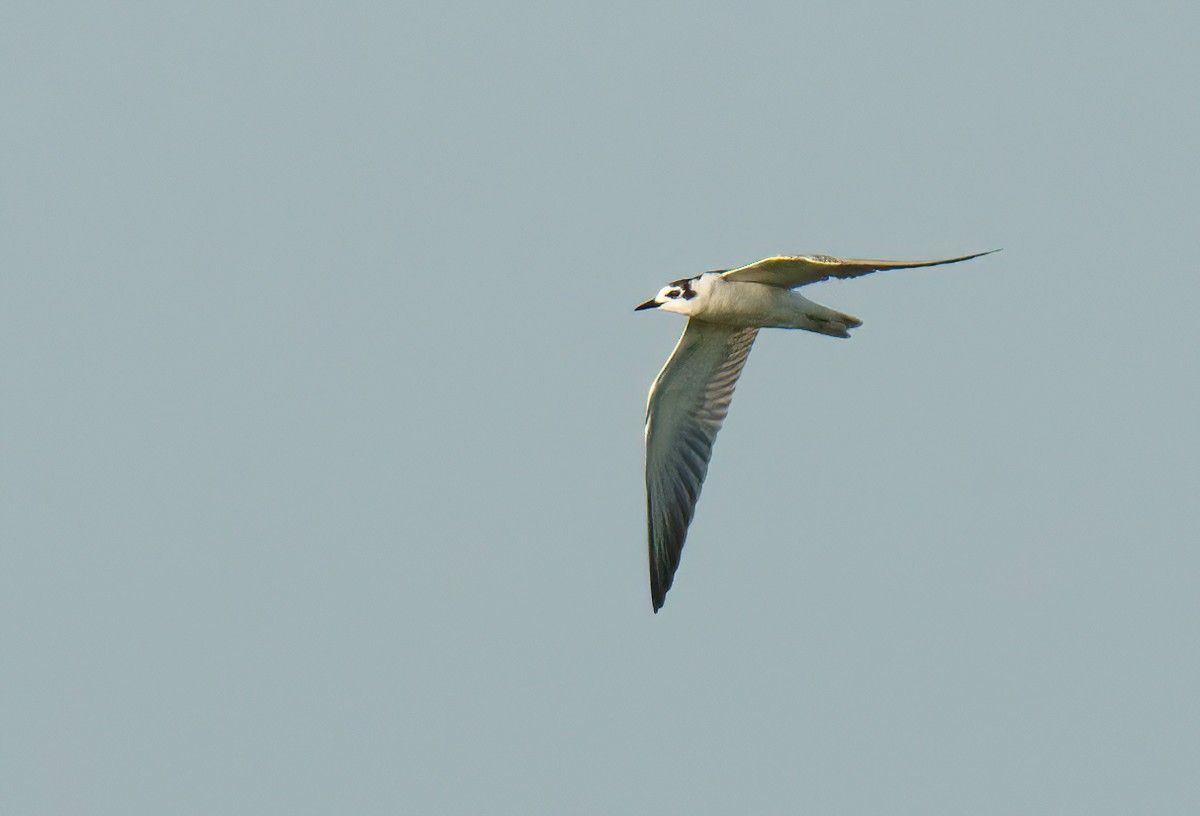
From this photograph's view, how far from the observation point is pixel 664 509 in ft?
56.6

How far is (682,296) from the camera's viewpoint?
15.6 metres

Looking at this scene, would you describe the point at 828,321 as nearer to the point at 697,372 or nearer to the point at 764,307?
the point at 764,307

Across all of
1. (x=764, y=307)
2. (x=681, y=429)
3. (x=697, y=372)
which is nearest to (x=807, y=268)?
(x=764, y=307)

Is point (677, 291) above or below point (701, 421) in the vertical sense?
above

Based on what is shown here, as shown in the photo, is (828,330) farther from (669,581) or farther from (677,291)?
(669,581)

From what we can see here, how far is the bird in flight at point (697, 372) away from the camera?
1538 cm

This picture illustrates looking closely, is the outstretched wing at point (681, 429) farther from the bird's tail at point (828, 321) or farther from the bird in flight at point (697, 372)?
the bird's tail at point (828, 321)

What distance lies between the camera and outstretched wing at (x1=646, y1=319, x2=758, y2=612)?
659 inches

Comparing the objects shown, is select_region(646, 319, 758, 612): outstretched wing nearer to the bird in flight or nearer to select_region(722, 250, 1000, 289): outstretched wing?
the bird in flight

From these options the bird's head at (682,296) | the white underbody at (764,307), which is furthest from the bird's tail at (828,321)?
the bird's head at (682,296)

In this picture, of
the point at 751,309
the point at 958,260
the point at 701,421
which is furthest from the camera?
the point at 701,421

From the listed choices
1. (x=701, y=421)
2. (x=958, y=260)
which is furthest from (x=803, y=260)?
(x=701, y=421)

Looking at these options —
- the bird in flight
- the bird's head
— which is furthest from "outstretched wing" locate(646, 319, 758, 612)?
Answer: the bird's head

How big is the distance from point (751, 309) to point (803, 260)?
160cm
